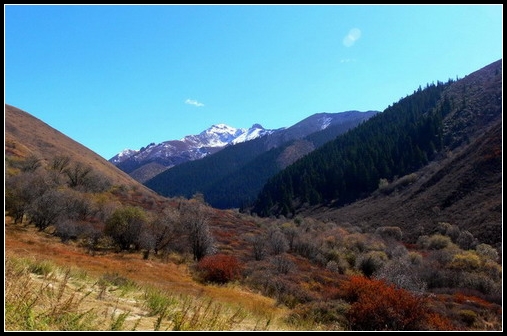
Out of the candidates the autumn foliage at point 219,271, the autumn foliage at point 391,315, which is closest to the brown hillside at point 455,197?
the autumn foliage at point 219,271

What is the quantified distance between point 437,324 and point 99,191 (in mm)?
53598

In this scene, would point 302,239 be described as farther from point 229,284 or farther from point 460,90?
point 460,90

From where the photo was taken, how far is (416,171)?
99375 millimetres

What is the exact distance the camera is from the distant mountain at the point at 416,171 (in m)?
58.6

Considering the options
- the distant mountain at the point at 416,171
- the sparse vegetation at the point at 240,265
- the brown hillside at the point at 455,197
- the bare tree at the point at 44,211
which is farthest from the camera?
the distant mountain at the point at 416,171

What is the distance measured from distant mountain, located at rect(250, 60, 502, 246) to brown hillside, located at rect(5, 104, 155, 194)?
1841 inches

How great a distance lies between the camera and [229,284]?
21594mm

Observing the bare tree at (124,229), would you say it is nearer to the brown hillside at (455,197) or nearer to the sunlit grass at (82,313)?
the sunlit grass at (82,313)

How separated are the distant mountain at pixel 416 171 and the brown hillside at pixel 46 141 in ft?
153

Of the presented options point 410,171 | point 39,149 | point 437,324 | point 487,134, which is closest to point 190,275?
point 437,324

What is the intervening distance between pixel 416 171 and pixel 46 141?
103 meters

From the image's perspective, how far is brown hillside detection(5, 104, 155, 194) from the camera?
343ft

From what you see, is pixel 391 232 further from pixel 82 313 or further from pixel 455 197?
pixel 82 313

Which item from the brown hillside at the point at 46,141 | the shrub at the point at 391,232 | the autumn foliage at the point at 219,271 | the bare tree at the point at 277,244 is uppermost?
the brown hillside at the point at 46,141
